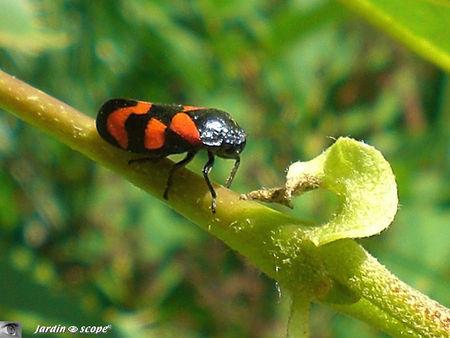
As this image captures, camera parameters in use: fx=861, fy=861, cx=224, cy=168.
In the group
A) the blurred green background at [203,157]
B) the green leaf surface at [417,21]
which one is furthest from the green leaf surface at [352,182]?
the blurred green background at [203,157]

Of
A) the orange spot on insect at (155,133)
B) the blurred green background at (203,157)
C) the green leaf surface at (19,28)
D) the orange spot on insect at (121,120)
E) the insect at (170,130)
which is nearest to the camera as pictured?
the orange spot on insect at (121,120)

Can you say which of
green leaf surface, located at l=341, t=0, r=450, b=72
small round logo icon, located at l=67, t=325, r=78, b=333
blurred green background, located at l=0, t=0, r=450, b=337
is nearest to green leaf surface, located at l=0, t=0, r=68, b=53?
blurred green background, located at l=0, t=0, r=450, b=337

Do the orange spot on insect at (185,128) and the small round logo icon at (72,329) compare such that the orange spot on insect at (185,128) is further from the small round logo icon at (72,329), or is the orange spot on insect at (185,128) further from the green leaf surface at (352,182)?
the green leaf surface at (352,182)

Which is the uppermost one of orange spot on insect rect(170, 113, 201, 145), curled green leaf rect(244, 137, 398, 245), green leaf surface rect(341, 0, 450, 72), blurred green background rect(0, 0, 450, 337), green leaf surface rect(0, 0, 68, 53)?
green leaf surface rect(341, 0, 450, 72)

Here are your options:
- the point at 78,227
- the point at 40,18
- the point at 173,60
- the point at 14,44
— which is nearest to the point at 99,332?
the point at 14,44

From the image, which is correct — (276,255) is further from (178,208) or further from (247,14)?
(247,14)

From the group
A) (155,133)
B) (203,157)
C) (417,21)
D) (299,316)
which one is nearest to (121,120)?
(155,133)

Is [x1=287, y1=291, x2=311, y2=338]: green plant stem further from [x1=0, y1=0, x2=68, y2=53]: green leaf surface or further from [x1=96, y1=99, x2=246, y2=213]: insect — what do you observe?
[x1=0, y1=0, x2=68, y2=53]: green leaf surface
